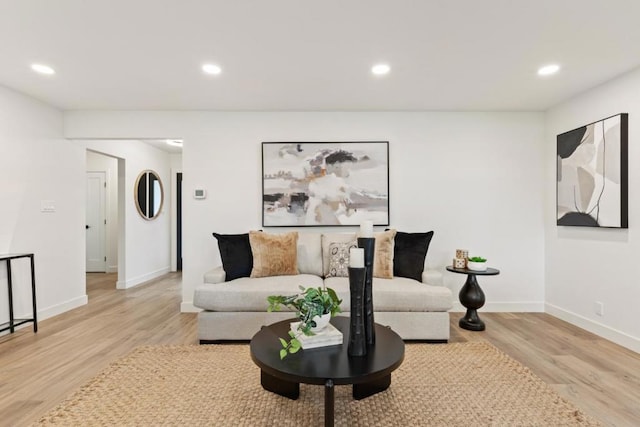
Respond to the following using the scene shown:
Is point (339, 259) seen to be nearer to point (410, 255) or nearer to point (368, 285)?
point (410, 255)

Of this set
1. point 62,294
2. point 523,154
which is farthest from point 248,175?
point 523,154

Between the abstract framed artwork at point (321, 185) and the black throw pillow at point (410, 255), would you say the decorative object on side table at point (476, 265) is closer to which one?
the black throw pillow at point (410, 255)

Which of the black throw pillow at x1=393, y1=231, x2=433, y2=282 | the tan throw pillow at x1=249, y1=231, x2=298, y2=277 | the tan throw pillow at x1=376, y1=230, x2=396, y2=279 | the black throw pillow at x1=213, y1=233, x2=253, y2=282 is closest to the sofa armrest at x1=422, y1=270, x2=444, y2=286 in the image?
the black throw pillow at x1=393, y1=231, x2=433, y2=282

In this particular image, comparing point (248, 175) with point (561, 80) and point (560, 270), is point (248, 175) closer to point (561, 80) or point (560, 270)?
point (561, 80)

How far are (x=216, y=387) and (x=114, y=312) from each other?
8.02ft

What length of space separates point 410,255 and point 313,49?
214 cm

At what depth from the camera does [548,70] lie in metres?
2.92

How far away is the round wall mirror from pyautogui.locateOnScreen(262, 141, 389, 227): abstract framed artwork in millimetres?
2992

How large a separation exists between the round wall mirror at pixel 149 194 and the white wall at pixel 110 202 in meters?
1.12

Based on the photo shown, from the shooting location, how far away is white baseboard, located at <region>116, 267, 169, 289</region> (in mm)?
5285

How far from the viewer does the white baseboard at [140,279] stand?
5.29 m

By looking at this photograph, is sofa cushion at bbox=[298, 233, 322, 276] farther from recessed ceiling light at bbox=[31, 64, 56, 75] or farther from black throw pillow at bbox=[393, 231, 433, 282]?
recessed ceiling light at bbox=[31, 64, 56, 75]

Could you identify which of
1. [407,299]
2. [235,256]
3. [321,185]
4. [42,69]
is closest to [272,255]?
[235,256]

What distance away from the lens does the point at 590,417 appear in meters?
1.89
